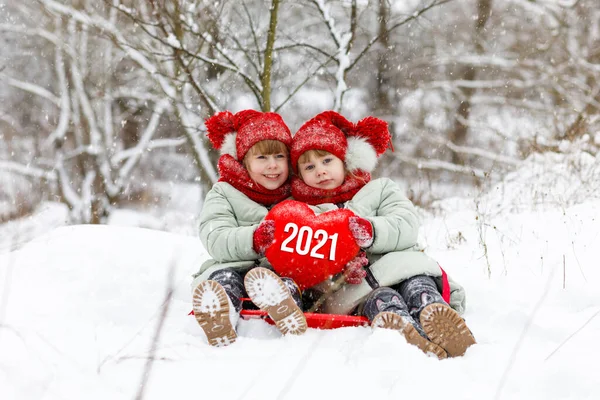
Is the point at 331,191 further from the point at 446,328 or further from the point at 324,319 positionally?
the point at 446,328

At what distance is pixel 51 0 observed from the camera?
8.05 m

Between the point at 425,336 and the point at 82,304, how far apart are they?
1.90 m

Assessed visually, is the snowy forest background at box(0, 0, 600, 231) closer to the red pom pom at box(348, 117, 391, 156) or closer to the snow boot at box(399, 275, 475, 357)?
the red pom pom at box(348, 117, 391, 156)

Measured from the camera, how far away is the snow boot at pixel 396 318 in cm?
204

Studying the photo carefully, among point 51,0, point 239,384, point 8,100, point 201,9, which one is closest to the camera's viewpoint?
point 239,384

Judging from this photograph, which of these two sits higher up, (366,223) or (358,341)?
(366,223)

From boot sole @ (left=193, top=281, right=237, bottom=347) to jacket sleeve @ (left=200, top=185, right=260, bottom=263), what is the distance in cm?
49

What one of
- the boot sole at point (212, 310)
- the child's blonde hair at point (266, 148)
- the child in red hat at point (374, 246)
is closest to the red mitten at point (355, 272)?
the child in red hat at point (374, 246)

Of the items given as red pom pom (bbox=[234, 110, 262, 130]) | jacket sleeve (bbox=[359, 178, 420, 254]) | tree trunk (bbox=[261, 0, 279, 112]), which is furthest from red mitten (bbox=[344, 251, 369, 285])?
tree trunk (bbox=[261, 0, 279, 112])

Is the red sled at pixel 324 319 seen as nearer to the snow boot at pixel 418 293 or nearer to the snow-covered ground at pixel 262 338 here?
the snow-covered ground at pixel 262 338

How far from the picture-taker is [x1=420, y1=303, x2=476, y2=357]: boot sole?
6.77 feet

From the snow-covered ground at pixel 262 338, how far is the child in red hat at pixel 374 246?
0.13m

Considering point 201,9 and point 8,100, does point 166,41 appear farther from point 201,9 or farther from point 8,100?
point 8,100

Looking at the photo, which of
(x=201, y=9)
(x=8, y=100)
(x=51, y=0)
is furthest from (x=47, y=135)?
(x=201, y=9)
